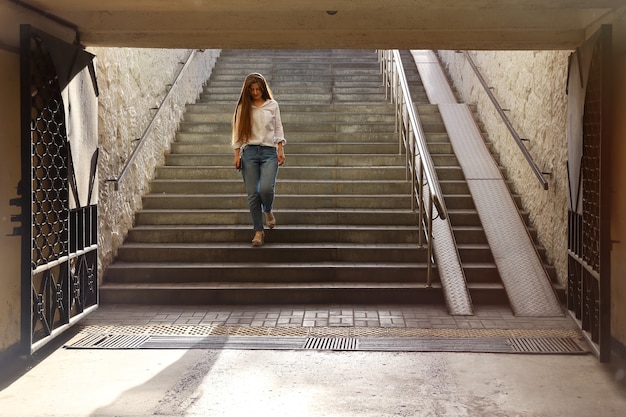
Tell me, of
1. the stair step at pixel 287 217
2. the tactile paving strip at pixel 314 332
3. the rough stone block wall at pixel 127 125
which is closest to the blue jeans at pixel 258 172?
the stair step at pixel 287 217

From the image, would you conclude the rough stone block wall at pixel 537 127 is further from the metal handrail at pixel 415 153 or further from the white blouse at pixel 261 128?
the white blouse at pixel 261 128

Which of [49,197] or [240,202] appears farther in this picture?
[240,202]

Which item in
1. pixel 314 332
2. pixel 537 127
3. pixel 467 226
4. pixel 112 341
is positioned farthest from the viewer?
pixel 467 226

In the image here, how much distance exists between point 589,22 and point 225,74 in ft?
25.4

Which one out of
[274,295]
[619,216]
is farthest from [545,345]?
[274,295]

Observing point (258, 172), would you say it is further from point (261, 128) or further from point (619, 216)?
point (619, 216)

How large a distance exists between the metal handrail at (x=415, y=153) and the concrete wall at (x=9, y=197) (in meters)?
3.28

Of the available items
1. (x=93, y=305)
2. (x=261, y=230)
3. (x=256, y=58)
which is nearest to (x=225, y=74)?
(x=256, y=58)

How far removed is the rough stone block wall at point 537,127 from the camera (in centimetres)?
579

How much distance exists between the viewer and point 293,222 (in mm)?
6988

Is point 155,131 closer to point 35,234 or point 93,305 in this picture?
point 93,305

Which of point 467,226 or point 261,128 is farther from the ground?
point 261,128

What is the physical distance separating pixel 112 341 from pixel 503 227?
396 centimetres

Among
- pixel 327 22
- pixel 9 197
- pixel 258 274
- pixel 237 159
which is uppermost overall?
pixel 327 22
